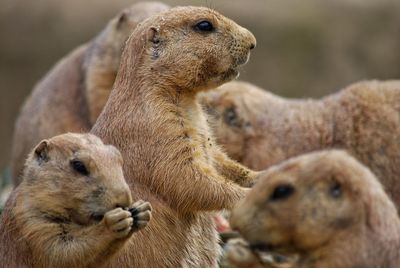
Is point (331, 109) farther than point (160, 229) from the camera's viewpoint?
Yes

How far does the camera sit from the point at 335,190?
6941 mm

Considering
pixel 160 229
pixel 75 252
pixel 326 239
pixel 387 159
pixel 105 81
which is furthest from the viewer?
pixel 105 81

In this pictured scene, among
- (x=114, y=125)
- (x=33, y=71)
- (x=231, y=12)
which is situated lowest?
(x=33, y=71)

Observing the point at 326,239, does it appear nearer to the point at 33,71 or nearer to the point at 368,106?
the point at 368,106

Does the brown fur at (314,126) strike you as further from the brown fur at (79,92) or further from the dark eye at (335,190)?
the dark eye at (335,190)

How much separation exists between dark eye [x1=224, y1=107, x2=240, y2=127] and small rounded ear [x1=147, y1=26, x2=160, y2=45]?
3482 millimetres

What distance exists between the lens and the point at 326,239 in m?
6.88

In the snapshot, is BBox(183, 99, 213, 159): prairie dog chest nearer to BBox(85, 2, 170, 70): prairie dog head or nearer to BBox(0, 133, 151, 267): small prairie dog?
BBox(0, 133, 151, 267): small prairie dog

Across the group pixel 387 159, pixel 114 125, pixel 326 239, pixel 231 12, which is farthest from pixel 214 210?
pixel 231 12

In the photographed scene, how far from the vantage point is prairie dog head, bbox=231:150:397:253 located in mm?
6879

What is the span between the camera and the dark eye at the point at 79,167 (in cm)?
772

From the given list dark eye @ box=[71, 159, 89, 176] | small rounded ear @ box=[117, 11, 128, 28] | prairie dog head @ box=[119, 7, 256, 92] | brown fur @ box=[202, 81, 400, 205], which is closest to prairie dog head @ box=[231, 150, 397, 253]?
dark eye @ box=[71, 159, 89, 176]

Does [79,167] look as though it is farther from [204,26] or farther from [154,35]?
[204,26]

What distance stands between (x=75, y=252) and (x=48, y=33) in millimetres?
13503
